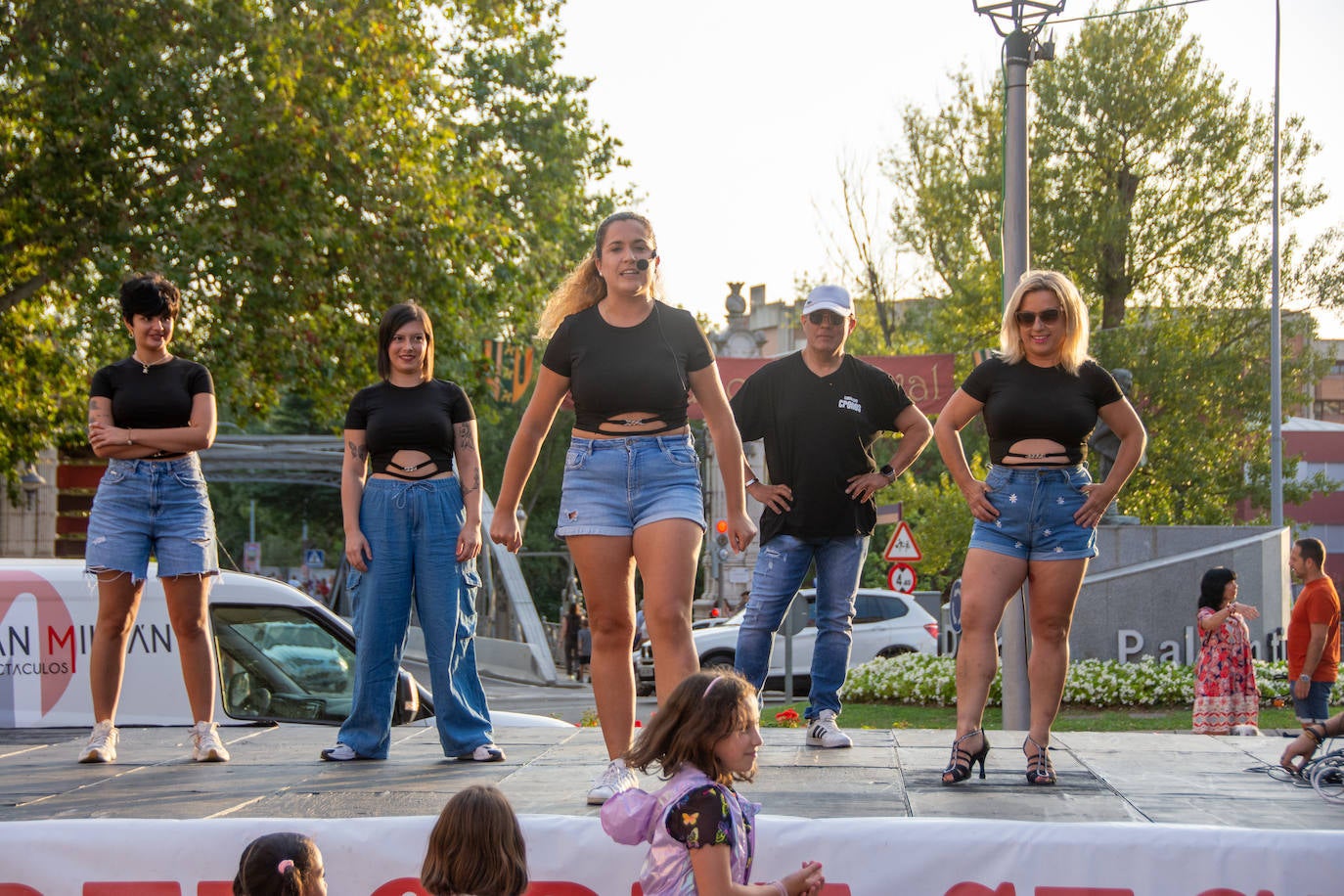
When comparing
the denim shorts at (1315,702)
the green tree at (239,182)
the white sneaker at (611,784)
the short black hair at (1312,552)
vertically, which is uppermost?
the green tree at (239,182)

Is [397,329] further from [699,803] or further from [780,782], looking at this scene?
[699,803]

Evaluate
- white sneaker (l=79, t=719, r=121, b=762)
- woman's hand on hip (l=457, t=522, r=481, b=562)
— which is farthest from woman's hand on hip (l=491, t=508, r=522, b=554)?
white sneaker (l=79, t=719, r=121, b=762)

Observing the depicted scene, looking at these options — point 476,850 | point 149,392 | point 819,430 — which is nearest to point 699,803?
point 476,850

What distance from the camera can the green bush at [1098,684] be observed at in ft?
49.1

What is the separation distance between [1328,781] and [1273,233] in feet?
91.6

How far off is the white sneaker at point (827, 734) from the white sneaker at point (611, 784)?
1637mm

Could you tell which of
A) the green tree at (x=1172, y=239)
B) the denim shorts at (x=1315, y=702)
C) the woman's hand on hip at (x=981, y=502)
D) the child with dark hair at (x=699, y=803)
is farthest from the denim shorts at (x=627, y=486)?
the green tree at (x=1172, y=239)

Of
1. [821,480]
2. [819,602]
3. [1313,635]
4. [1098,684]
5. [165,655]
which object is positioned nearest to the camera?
[821,480]

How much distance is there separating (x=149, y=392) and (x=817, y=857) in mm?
3387

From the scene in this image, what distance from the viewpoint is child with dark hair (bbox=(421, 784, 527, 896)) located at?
3.35 m

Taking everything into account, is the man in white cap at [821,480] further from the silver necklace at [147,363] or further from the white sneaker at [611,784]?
the silver necklace at [147,363]

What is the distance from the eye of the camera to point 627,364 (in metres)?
4.90

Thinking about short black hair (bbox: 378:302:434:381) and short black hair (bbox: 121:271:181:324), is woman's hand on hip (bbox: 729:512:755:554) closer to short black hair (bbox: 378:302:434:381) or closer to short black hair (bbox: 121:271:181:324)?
short black hair (bbox: 378:302:434:381)

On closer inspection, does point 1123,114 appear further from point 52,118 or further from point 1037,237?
point 52,118
